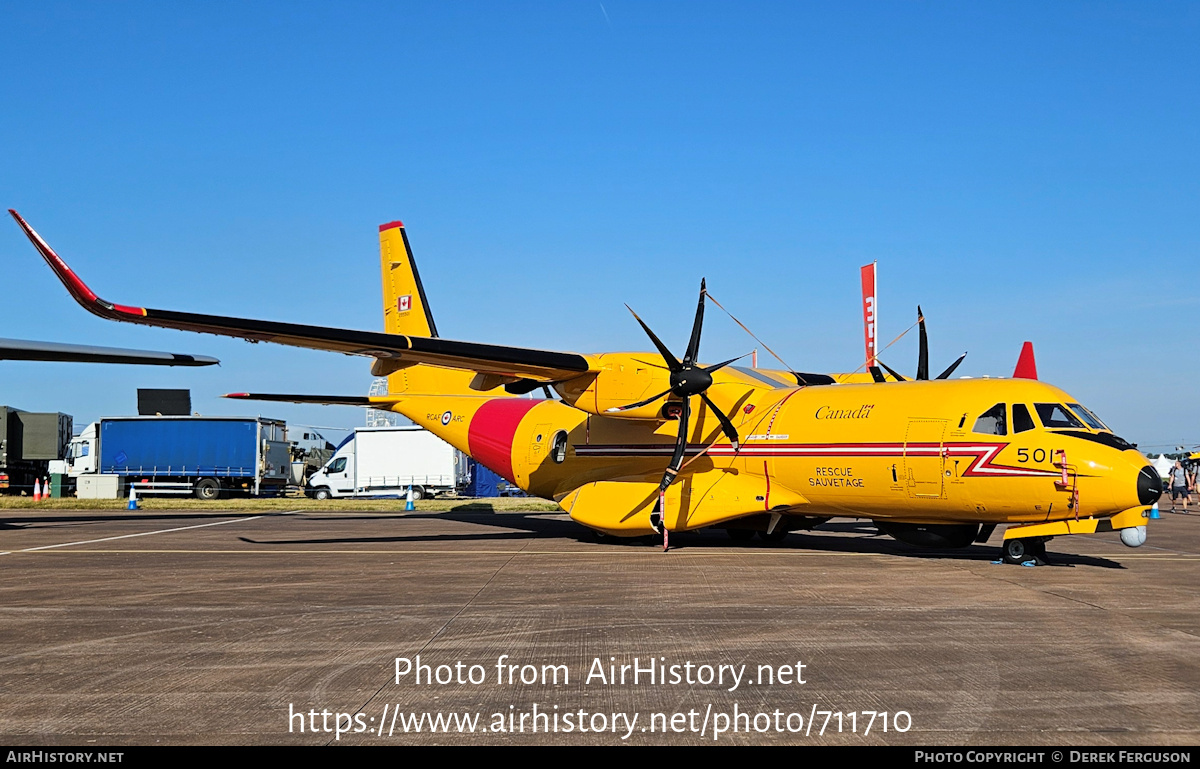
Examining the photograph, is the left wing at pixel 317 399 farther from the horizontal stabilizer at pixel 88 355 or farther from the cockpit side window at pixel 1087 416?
the cockpit side window at pixel 1087 416

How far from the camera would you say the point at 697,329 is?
17.2 metres

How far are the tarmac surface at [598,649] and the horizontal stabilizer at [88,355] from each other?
7344 millimetres

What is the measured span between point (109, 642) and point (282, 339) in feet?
27.5

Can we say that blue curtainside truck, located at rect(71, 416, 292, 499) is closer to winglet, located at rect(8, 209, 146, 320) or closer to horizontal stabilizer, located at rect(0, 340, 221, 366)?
horizontal stabilizer, located at rect(0, 340, 221, 366)

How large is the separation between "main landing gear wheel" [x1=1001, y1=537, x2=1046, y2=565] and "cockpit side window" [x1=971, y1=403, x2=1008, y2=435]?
186 centimetres

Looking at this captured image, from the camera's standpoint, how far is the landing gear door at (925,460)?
47.4 ft

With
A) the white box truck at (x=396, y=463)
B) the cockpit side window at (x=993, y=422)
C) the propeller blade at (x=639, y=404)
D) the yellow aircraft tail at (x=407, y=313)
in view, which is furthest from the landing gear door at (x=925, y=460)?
the white box truck at (x=396, y=463)

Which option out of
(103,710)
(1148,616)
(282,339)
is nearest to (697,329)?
(282,339)

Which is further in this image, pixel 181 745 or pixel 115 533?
pixel 115 533

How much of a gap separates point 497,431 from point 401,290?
5.00 metres

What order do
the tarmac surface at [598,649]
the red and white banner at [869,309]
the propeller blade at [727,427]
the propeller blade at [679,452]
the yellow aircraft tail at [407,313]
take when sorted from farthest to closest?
the red and white banner at [869,309], the yellow aircraft tail at [407,313], the propeller blade at [727,427], the propeller blade at [679,452], the tarmac surface at [598,649]

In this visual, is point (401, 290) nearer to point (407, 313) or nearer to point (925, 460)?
point (407, 313)

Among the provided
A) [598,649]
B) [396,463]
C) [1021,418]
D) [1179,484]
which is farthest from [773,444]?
[396,463]
